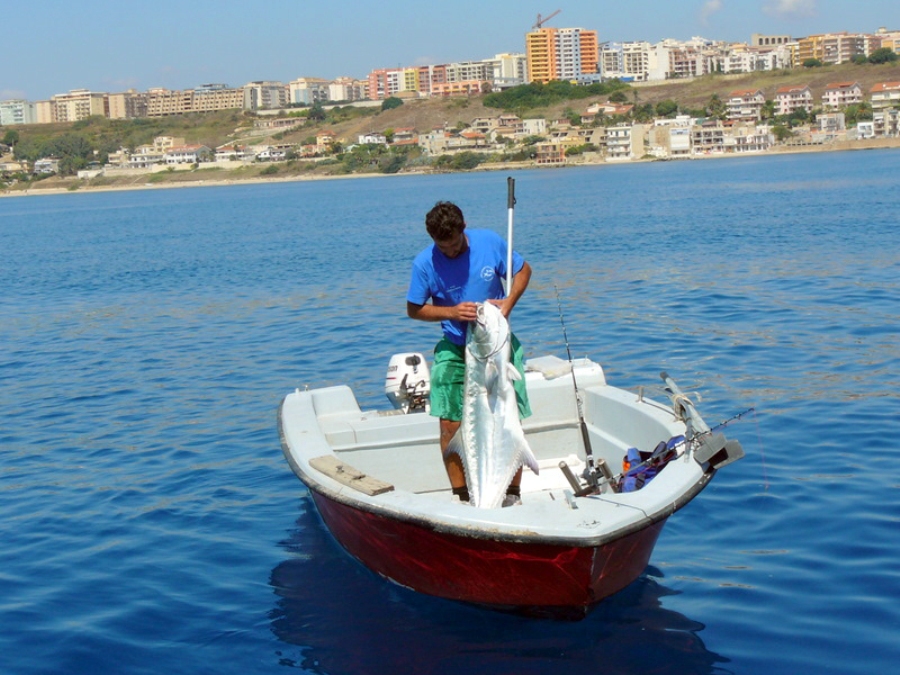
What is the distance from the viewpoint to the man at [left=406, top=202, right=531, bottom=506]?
20.7ft

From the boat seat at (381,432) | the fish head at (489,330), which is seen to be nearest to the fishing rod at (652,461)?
the fish head at (489,330)

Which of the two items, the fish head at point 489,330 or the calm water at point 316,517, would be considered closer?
the fish head at point 489,330

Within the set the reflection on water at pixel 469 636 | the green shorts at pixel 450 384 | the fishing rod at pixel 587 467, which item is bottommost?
the reflection on water at pixel 469 636

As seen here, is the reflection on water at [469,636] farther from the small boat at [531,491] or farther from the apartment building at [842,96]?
the apartment building at [842,96]

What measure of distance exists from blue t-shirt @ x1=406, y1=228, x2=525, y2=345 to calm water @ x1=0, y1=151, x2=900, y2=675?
5.93 feet

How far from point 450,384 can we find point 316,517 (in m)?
2.73

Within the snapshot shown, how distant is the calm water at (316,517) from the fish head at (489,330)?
1617mm

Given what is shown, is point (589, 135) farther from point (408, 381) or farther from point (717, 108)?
point (408, 381)

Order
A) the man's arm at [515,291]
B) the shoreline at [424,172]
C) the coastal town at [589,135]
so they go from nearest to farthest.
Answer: the man's arm at [515,291] → the shoreline at [424,172] → the coastal town at [589,135]

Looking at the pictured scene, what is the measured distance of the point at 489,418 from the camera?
616 cm

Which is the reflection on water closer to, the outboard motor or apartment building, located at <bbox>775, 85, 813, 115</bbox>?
the outboard motor

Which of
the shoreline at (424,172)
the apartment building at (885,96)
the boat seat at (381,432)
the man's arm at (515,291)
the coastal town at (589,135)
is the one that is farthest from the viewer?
the apartment building at (885,96)

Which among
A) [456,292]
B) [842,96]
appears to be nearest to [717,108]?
[842,96]

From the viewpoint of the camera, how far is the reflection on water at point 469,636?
601 centimetres
